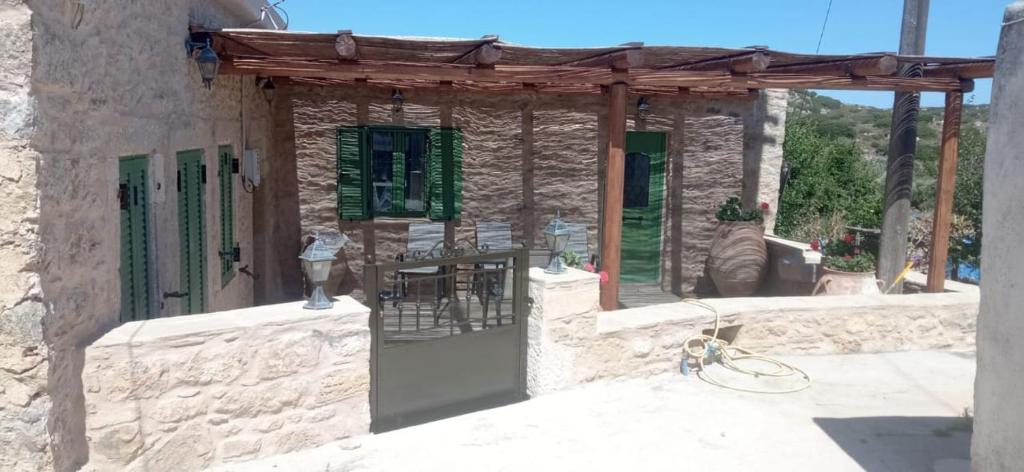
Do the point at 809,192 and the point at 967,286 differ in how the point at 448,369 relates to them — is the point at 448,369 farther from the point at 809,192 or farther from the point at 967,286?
the point at 809,192

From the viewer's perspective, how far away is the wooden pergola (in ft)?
18.2

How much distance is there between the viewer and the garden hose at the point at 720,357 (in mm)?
5694

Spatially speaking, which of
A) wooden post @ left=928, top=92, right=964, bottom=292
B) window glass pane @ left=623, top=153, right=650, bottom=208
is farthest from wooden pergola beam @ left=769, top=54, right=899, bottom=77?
window glass pane @ left=623, top=153, right=650, bottom=208

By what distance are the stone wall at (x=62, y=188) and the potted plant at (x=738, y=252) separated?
253 inches

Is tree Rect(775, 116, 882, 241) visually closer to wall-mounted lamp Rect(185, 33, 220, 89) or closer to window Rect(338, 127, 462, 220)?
window Rect(338, 127, 462, 220)

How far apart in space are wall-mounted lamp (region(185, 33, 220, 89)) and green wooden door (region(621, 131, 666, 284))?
5.35m

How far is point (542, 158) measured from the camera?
8.98 m

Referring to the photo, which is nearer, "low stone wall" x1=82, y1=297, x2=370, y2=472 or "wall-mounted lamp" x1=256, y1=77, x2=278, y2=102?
"low stone wall" x1=82, y1=297, x2=370, y2=472

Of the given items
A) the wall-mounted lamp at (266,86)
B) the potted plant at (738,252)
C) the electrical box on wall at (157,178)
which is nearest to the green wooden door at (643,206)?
the potted plant at (738,252)

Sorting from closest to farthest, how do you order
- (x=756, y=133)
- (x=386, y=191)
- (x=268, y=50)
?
(x=268, y=50)
(x=386, y=191)
(x=756, y=133)

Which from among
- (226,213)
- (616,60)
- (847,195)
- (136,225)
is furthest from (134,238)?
(847,195)

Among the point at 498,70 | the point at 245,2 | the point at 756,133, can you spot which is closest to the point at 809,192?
the point at 756,133

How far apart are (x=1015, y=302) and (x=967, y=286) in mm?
4561

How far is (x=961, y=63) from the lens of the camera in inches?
267
